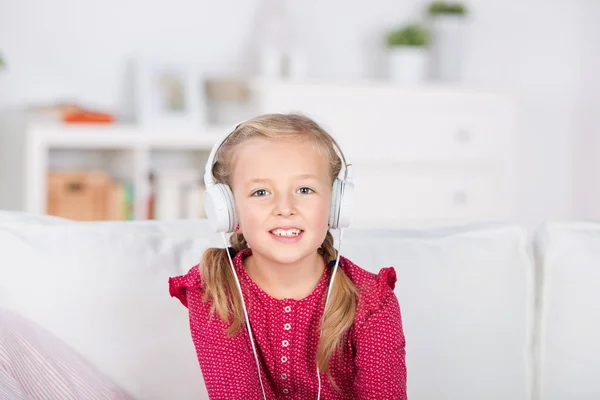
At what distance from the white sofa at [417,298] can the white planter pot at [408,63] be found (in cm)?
Result: 244

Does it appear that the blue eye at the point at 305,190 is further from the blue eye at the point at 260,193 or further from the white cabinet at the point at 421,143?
the white cabinet at the point at 421,143

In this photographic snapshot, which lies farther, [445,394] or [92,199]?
[92,199]

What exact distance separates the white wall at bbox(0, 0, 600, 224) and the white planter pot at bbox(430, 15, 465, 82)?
0.20m

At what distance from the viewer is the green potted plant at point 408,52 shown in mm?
3930

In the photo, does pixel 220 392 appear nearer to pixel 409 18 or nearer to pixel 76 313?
pixel 76 313

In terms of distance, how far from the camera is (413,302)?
1445 millimetres

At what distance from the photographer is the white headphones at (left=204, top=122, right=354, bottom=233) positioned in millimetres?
1228

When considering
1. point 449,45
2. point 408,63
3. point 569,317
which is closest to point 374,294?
point 569,317

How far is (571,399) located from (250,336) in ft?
1.84

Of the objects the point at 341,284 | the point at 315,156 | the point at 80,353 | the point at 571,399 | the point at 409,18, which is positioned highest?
the point at 409,18

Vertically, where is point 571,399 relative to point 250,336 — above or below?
below

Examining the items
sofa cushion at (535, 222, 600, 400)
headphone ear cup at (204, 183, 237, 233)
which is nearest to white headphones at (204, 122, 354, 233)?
headphone ear cup at (204, 183, 237, 233)

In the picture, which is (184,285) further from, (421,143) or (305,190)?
(421,143)

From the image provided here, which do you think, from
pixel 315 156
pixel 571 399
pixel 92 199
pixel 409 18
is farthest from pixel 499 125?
pixel 315 156
